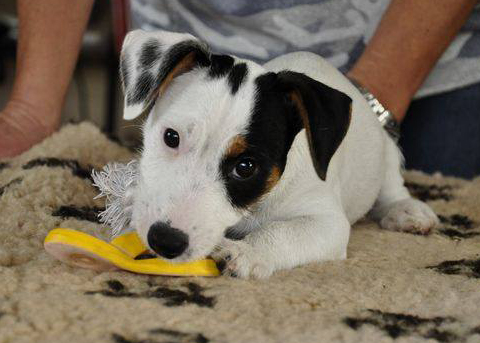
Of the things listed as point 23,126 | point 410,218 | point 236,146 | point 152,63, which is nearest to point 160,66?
point 152,63

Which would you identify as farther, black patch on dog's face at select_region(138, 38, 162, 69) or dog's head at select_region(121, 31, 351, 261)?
black patch on dog's face at select_region(138, 38, 162, 69)

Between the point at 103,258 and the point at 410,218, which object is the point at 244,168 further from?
the point at 410,218

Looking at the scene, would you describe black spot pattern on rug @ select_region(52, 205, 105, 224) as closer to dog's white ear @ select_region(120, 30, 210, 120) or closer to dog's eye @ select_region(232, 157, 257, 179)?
dog's white ear @ select_region(120, 30, 210, 120)

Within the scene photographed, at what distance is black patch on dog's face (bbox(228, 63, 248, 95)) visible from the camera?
52.0 inches

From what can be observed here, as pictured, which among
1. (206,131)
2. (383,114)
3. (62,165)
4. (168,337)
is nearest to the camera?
(168,337)

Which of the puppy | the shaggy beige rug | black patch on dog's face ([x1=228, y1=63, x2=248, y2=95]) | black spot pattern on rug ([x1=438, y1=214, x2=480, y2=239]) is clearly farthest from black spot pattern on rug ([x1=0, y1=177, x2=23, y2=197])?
black spot pattern on rug ([x1=438, y1=214, x2=480, y2=239])

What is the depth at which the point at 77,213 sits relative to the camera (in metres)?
1.52

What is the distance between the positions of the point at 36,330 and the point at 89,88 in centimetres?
392

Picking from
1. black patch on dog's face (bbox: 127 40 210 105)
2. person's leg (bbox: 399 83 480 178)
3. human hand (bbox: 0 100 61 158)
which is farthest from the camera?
person's leg (bbox: 399 83 480 178)

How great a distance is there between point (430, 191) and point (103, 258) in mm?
1350

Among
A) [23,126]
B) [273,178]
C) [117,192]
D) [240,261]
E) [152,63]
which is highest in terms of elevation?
[152,63]

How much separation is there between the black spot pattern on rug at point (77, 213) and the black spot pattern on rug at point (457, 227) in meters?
0.89

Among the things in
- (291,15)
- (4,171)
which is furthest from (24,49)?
(291,15)

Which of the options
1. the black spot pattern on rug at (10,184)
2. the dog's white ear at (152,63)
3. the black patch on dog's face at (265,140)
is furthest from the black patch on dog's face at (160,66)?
the black spot pattern on rug at (10,184)
